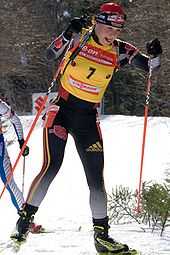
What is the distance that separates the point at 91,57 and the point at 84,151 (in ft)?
2.58

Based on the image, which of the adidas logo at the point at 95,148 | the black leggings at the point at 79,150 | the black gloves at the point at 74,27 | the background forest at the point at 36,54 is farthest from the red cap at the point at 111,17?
the background forest at the point at 36,54

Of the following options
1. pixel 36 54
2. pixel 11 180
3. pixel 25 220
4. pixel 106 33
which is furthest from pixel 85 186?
pixel 36 54

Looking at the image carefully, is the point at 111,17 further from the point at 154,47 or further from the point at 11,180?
the point at 11,180

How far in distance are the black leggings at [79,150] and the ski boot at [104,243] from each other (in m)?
0.07

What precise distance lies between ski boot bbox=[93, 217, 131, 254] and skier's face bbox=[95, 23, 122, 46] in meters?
1.49

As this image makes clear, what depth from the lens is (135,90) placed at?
2181 cm

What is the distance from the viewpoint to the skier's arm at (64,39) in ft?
16.4

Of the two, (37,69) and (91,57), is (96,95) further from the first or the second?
(37,69)

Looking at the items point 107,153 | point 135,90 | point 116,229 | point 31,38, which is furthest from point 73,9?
point 116,229

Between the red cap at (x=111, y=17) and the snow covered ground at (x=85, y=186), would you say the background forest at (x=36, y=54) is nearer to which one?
the snow covered ground at (x=85, y=186)

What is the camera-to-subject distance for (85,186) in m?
10.9

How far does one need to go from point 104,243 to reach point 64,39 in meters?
1.72

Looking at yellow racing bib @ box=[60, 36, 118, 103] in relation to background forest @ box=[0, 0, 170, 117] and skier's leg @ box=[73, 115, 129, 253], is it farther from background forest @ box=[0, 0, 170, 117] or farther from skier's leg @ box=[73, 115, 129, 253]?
background forest @ box=[0, 0, 170, 117]

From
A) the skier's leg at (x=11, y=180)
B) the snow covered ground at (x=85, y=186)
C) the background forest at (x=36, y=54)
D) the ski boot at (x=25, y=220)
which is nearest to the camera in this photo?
the ski boot at (x=25, y=220)
